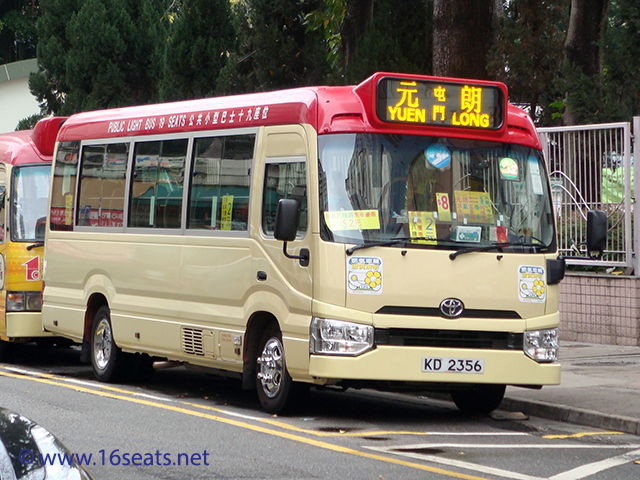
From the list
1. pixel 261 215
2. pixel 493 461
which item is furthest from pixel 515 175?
pixel 493 461

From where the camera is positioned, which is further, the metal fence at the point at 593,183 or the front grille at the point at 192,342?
the metal fence at the point at 593,183

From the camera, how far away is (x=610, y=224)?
1608 cm

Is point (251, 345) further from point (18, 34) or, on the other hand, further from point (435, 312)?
point (18, 34)

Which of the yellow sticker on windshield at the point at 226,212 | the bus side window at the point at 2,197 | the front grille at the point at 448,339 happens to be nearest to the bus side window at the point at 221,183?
the yellow sticker on windshield at the point at 226,212

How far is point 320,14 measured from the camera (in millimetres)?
21547

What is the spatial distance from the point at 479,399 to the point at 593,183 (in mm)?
6767

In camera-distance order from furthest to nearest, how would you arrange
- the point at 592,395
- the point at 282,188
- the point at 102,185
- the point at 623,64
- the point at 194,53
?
the point at 194,53 < the point at 623,64 < the point at 102,185 < the point at 592,395 < the point at 282,188

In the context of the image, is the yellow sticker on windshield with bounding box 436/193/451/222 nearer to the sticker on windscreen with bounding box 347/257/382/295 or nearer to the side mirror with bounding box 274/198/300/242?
the sticker on windscreen with bounding box 347/257/382/295

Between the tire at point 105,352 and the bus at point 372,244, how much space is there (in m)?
1.58

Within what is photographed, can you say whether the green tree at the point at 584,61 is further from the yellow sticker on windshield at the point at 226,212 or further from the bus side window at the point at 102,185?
the yellow sticker on windshield at the point at 226,212

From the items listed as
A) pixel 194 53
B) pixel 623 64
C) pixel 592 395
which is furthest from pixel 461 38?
pixel 194 53

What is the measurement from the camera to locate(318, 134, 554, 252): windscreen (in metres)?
9.23

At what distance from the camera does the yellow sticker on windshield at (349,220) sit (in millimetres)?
9188

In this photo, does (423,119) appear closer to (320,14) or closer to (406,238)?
(406,238)
